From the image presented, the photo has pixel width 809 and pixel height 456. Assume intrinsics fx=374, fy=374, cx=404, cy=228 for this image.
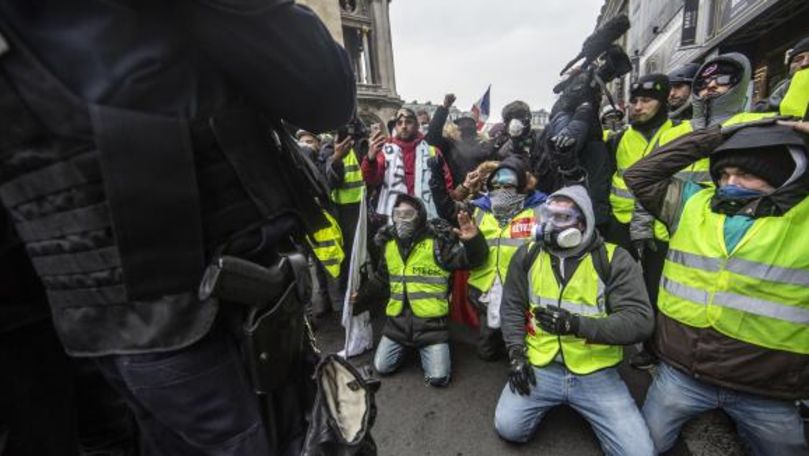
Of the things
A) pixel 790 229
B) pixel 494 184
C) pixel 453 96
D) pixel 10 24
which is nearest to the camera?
pixel 10 24

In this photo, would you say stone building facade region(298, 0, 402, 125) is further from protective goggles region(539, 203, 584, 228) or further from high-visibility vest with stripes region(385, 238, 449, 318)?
protective goggles region(539, 203, 584, 228)

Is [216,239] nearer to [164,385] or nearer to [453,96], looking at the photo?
[164,385]

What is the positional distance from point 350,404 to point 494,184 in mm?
2325

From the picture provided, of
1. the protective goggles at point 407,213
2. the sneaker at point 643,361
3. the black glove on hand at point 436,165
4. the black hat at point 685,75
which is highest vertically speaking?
the black hat at point 685,75

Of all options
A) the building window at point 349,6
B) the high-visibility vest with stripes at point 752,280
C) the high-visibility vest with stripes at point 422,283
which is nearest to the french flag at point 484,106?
the high-visibility vest with stripes at point 422,283

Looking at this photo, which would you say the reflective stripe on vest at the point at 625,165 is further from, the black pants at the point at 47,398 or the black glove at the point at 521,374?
the black pants at the point at 47,398

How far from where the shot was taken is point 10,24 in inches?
27.6

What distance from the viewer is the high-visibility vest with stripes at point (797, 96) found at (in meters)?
2.93

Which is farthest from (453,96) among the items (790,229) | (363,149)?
(790,229)

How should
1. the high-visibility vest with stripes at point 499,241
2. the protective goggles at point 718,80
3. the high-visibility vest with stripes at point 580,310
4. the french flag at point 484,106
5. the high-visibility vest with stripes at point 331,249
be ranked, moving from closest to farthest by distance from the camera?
the high-visibility vest with stripes at point 580,310 → the protective goggles at point 718,80 → the high-visibility vest with stripes at point 499,241 → the high-visibility vest with stripes at point 331,249 → the french flag at point 484,106

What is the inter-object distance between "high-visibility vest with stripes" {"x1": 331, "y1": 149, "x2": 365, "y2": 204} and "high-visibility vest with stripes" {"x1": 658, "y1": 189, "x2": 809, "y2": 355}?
2.83 m

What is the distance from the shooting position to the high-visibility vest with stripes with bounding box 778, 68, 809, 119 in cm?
293

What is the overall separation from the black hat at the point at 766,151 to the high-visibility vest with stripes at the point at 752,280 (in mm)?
175

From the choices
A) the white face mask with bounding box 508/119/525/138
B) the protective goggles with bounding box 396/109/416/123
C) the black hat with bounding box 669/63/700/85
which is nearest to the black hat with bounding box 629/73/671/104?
the black hat with bounding box 669/63/700/85
